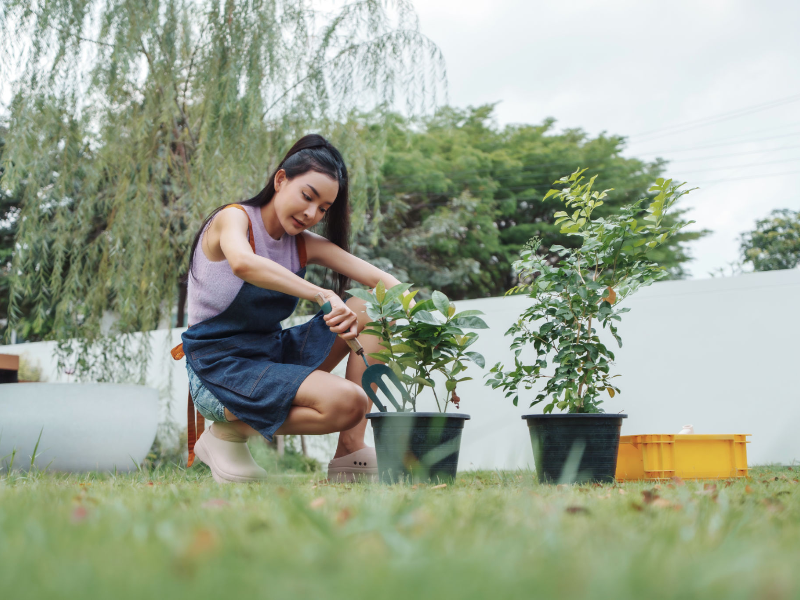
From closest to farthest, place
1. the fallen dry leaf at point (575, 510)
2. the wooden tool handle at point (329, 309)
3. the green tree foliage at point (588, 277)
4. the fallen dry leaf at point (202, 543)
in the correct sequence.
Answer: the fallen dry leaf at point (202, 543), the fallen dry leaf at point (575, 510), the wooden tool handle at point (329, 309), the green tree foliage at point (588, 277)

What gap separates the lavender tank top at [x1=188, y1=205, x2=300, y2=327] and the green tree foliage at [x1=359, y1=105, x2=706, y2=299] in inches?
316

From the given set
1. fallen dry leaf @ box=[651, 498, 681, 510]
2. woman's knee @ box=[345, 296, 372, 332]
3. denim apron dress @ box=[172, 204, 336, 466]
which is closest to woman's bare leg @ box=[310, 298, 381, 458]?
woman's knee @ box=[345, 296, 372, 332]

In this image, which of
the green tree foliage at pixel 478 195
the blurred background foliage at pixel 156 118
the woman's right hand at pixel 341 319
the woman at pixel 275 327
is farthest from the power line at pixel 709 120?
the woman's right hand at pixel 341 319

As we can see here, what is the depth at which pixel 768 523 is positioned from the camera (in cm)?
86

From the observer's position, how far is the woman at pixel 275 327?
6.42ft

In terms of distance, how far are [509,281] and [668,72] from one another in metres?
5.31

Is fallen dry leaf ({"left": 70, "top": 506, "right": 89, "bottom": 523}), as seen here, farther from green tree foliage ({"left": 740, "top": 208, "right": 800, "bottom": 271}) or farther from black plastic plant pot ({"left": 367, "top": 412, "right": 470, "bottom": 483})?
green tree foliage ({"left": 740, "top": 208, "right": 800, "bottom": 271})

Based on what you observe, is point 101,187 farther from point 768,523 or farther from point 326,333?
point 768,523

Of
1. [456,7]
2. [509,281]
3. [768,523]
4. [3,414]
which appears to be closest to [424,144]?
[509,281]

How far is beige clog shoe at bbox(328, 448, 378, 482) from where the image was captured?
2.19 metres

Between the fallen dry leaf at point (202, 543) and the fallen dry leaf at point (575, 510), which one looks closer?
the fallen dry leaf at point (202, 543)

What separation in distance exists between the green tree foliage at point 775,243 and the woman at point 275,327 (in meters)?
13.1

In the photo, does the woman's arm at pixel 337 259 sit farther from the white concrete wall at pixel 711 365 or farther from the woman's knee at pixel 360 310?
the white concrete wall at pixel 711 365

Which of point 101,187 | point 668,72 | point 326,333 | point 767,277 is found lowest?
point 326,333
